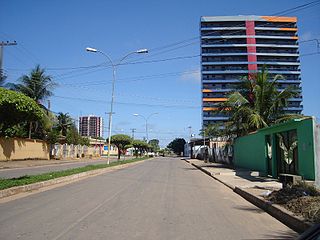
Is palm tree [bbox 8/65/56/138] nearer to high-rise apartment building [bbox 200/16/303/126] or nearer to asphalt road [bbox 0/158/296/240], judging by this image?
asphalt road [bbox 0/158/296/240]

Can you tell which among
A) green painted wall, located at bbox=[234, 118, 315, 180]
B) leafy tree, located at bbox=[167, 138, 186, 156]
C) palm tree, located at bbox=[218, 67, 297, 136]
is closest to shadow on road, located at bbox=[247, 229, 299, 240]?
green painted wall, located at bbox=[234, 118, 315, 180]

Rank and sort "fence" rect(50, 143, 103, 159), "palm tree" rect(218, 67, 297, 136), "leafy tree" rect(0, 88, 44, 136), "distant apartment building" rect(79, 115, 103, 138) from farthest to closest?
1. "distant apartment building" rect(79, 115, 103, 138)
2. "fence" rect(50, 143, 103, 159)
3. "palm tree" rect(218, 67, 297, 136)
4. "leafy tree" rect(0, 88, 44, 136)

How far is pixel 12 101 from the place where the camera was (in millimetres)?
14695

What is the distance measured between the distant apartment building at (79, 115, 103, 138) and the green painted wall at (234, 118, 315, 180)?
7587 cm

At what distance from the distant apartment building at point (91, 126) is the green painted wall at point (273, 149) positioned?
7587 cm

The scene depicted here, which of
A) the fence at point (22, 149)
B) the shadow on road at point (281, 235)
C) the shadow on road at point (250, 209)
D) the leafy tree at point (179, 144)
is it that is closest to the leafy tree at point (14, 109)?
the shadow on road at point (250, 209)

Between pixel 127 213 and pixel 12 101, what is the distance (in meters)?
8.28

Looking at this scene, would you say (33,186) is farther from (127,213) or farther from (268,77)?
(268,77)

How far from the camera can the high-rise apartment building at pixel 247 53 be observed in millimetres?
117000

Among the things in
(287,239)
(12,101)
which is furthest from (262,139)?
(287,239)

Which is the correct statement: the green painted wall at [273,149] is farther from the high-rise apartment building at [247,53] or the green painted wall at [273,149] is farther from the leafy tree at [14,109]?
the high-rise apartment building at [247,53]

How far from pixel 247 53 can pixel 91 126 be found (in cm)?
5456

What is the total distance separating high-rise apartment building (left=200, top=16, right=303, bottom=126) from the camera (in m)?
117

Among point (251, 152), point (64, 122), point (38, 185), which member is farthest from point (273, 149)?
point (64, 122)
